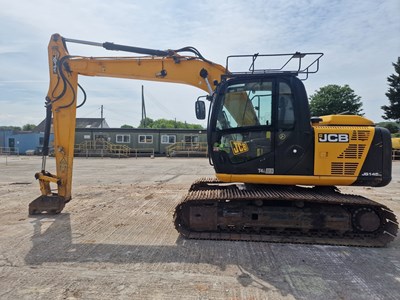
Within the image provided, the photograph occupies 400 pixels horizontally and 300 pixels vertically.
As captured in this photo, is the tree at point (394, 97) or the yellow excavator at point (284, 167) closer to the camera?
the yellow excavator at point (284, 167)

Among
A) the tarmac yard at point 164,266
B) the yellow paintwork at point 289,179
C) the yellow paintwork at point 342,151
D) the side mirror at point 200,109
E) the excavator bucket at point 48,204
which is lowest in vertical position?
the tarmac yard at point 164,266

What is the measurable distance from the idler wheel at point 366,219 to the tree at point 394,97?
140 feet

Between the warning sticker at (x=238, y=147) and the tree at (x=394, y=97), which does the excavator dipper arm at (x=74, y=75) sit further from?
the tree at (x=394, y=97)

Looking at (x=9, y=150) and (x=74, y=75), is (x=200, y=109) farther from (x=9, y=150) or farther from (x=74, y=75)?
(x=9, y=150)

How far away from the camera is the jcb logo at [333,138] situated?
5.30 meters

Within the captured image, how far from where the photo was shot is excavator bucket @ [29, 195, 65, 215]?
22.5 ft

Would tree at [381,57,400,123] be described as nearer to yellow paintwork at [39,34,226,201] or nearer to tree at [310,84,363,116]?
tree at [310,84,363,116]

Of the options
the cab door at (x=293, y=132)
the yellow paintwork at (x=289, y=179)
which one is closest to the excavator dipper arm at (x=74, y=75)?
the cab door at (x=293, y=132)

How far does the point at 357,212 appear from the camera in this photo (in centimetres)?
524

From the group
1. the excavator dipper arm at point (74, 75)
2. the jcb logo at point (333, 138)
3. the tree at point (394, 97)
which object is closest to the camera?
the jcb logo at point (333, 138)

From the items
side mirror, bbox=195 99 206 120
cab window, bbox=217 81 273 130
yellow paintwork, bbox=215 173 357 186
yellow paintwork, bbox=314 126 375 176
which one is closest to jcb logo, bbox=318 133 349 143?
yellow paintwork, bbox=314 126 375 176

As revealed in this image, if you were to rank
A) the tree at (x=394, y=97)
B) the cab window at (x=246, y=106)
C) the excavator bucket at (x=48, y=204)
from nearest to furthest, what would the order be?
1. the cab window at (x=246, y=106)
2. the excavator bucket at (x=48, y=204)
3. the tree at (x=394, y=97)

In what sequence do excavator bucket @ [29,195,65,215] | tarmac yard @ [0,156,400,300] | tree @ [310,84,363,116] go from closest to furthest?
tarmac yard @ [0,156,400,300] → excavator bucket @ [29,195,65,215] → tree @ [310,84,363,116]

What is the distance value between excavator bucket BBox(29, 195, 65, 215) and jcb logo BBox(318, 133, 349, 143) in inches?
219
